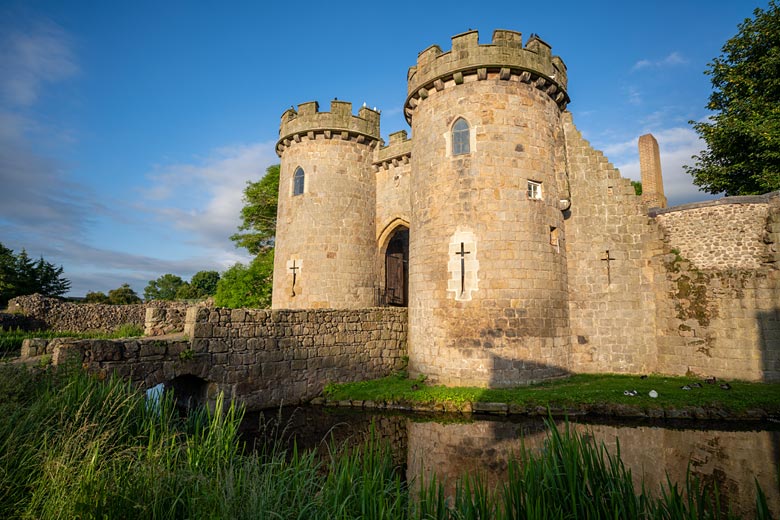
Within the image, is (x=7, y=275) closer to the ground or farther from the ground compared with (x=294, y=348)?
farther from the ground

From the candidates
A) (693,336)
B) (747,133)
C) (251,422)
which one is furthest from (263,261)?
(747,133)

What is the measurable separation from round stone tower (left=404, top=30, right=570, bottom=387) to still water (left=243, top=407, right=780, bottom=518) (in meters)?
2.32

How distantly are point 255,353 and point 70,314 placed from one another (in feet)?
53.6

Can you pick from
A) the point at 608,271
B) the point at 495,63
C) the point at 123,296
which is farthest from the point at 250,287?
the point at 123,296

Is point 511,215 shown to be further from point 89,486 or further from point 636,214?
point 89,486

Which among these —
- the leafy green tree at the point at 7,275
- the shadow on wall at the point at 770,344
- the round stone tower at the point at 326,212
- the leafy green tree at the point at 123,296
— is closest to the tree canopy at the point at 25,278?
the leafy green tree at the point at 7,275

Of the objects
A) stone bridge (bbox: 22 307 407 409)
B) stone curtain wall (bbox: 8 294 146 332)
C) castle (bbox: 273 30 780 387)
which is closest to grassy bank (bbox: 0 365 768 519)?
stone bridge (bbox: 22 307 407 409)

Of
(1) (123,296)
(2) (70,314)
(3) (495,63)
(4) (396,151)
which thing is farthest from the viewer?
(1) (123,296)

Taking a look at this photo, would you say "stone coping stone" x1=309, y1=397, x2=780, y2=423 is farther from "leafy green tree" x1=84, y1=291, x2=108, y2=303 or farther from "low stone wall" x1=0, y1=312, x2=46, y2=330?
"leafy green tree" x1=84, y1=291, x2=108, y2=303

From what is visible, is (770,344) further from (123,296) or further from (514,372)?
(123,296)

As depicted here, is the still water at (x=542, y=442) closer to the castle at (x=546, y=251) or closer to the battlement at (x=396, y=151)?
the castle at (x=546, y=251)

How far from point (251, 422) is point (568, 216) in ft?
34.2

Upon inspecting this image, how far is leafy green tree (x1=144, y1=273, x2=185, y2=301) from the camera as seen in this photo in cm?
7591

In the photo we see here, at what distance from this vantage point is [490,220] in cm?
1151
